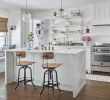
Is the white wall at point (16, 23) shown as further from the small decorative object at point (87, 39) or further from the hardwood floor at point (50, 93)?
the hardwood floor at point (50, 93)

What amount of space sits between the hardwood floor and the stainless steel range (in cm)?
141

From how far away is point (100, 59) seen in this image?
237 inches

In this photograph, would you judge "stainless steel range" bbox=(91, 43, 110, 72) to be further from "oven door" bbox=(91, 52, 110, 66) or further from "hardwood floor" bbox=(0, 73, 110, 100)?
"hardwood floor" bbox=(0, 73, 110, 100)

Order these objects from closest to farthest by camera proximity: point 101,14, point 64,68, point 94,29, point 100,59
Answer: point 64,68
point 100,59
point 101,14
point 94,29

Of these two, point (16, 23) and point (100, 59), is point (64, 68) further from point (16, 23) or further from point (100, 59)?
point (16, 23)

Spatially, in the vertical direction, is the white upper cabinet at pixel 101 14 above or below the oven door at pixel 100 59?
above

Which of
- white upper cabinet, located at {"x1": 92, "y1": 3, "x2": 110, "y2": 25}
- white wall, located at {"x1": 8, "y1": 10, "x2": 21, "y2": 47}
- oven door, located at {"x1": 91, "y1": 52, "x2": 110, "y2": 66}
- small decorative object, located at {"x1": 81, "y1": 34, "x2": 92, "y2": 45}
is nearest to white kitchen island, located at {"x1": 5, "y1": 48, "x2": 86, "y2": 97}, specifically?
oven door, located at {"x1": 91, "y1": 52, "x2": 110, "y2": 66}

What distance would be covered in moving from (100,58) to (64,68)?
2.20m

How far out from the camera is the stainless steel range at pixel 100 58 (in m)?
5.93

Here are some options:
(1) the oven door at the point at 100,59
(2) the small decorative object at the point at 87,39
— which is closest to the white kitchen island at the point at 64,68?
(1) the oven door at the point at 100,59

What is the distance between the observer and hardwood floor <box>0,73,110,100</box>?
371 centimetres

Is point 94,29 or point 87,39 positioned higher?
point 94,29

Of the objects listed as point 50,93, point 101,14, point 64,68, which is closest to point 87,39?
point 101,14

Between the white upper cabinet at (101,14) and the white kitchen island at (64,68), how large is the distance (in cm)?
227
